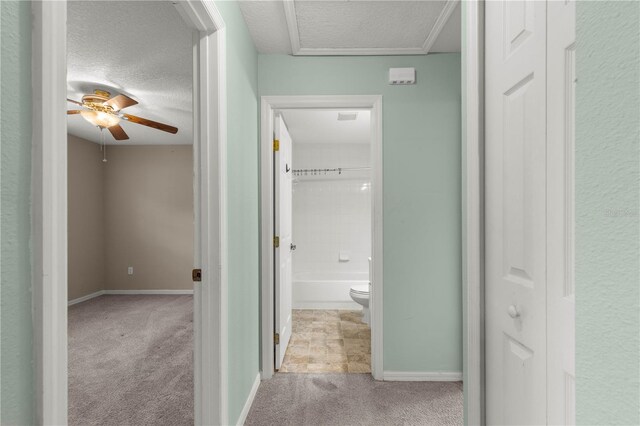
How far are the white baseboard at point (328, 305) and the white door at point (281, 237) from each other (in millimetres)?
1365

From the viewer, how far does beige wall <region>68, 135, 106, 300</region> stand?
4.51 m

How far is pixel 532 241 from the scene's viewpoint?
3.07ft

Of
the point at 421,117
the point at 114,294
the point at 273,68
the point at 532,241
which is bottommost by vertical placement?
the point at 114,294

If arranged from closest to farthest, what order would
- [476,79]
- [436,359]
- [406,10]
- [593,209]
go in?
[593,209] < [476,79] < [406,10] < [436,359]

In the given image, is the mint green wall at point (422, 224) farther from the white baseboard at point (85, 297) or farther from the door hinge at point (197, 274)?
the white baseboard at point (85, 297)

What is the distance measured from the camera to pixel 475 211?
1188 millimetres

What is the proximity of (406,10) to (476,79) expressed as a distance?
1022 mm

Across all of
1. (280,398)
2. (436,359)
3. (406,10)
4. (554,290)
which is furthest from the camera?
(436,359)

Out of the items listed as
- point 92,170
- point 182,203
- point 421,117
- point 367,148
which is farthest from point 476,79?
point 92,170

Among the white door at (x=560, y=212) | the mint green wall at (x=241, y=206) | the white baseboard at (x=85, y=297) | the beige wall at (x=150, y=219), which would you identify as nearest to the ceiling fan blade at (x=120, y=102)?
the mint green wall at (x=241, y=206)

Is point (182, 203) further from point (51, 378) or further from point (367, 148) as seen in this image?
point (51, 378)

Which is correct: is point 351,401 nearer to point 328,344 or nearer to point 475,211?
point 328,344

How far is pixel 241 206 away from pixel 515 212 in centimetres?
140

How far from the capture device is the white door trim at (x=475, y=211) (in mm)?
1178
